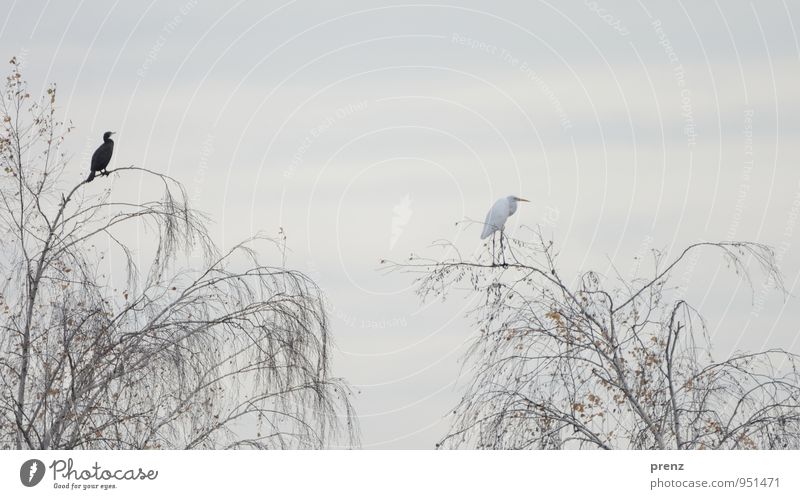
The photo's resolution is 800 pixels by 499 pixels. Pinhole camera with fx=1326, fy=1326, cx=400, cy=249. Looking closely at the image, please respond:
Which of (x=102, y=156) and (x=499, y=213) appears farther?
(x=499, y=213)

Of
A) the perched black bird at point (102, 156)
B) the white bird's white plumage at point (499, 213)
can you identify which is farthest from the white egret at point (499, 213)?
the perched black bird at point (102, 156)

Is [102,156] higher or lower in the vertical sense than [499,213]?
lower

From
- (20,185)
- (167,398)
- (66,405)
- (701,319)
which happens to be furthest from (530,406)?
(20,185)

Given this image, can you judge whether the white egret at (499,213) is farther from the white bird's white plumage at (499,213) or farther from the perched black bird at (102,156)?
the perched black bird at (102,156)

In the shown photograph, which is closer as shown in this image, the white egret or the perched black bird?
the perched black bird

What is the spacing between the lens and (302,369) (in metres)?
12.1

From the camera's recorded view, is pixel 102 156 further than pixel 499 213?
No

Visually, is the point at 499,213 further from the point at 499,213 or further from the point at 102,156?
the point at 102,156

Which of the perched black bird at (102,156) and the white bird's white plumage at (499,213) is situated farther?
the white bird's white plumage at (499,213)

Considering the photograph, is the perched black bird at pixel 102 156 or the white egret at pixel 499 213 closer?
the perched black bird at pixel 102 156

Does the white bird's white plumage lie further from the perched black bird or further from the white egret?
the perched black bird

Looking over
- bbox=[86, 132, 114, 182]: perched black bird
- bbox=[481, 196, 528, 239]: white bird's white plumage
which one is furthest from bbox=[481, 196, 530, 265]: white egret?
bbox=[86, 132, 114, 182]: perched black bird

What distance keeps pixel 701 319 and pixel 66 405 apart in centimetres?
592

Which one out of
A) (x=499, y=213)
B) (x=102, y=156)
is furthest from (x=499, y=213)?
(x=102, y=156)
